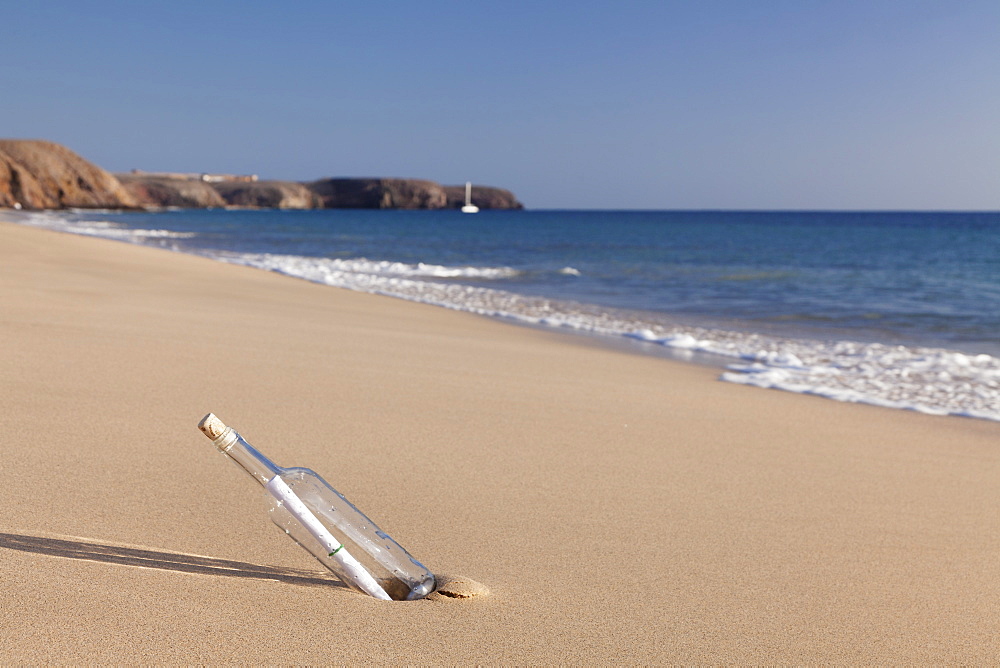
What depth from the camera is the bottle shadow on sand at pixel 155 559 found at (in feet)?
6.48

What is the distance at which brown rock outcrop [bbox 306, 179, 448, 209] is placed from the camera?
542 feet

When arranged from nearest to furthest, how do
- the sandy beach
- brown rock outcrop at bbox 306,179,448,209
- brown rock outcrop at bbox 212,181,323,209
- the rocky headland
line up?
the sandy beach → the rocky headland → brown rock outcrop at bbox 212,181,323,209 → brown rock outcrop at bbox 306,179,448,209

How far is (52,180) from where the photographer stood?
265 feet

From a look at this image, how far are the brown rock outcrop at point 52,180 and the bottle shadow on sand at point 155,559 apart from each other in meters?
84.4

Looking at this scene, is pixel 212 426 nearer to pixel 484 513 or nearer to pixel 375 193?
pixel 484 513

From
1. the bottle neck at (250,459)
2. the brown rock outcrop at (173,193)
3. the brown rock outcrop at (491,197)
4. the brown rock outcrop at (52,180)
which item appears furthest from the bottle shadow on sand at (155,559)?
the brown rock outcrop at (491,197)

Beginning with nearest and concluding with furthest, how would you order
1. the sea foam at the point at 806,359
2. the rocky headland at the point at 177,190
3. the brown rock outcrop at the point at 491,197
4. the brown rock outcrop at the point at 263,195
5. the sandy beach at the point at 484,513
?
the sandy beach at the point at 484,513, the sea foam at the point at 806,359, the rocky headland at the point at 177,190, the brown rock outcrop at the point at 263,195, the brown rock outcrop at the point at 491,197

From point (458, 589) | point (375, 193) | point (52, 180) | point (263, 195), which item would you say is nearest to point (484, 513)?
point (458, 589)

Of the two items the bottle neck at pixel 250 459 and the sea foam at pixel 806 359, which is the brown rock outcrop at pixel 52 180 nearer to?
the sea foam at pixel 806 359

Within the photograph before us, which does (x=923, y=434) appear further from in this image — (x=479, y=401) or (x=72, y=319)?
(x=72, y=319)

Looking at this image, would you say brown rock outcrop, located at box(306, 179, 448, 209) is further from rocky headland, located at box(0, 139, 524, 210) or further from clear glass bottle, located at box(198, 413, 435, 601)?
clear glass bottle, located at box(198, 413, 435, 601)

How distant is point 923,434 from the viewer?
4484mm

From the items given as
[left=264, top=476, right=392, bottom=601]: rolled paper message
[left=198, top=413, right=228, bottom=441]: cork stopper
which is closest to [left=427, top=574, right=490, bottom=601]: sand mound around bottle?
[left=264, top=476, right=392, bottom=601]: rolled paper message

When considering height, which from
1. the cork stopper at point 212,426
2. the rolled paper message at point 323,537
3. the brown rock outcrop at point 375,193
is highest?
the brown rock outcrop at point 375,193
